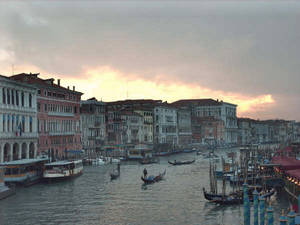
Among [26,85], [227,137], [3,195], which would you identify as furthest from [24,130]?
[227,137]

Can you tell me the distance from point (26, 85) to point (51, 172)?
9896 millimetres

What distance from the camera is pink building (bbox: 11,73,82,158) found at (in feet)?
147

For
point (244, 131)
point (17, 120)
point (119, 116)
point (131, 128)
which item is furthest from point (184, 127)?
point (17, 120)

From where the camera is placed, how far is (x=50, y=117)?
153 ft

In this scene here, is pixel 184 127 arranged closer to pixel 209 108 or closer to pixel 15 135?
pixel 209 108

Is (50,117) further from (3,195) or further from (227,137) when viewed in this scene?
(227,137)

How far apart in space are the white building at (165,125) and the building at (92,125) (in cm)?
2338

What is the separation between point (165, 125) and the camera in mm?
90250

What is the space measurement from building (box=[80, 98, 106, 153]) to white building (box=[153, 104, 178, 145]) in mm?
23380

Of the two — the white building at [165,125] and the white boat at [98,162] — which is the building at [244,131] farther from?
the white boat at [98,162]

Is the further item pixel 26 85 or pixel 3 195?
pixel 26 85

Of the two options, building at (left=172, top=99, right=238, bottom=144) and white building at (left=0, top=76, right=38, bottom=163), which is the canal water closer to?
white building at (left=0, top=76, right=38, bottom=163)

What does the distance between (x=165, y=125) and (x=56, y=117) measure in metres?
44.2

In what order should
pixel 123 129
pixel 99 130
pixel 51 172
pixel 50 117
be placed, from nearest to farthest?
pixel 51 172, pixel 50 117, pixel 99 130, pixel 123 129
